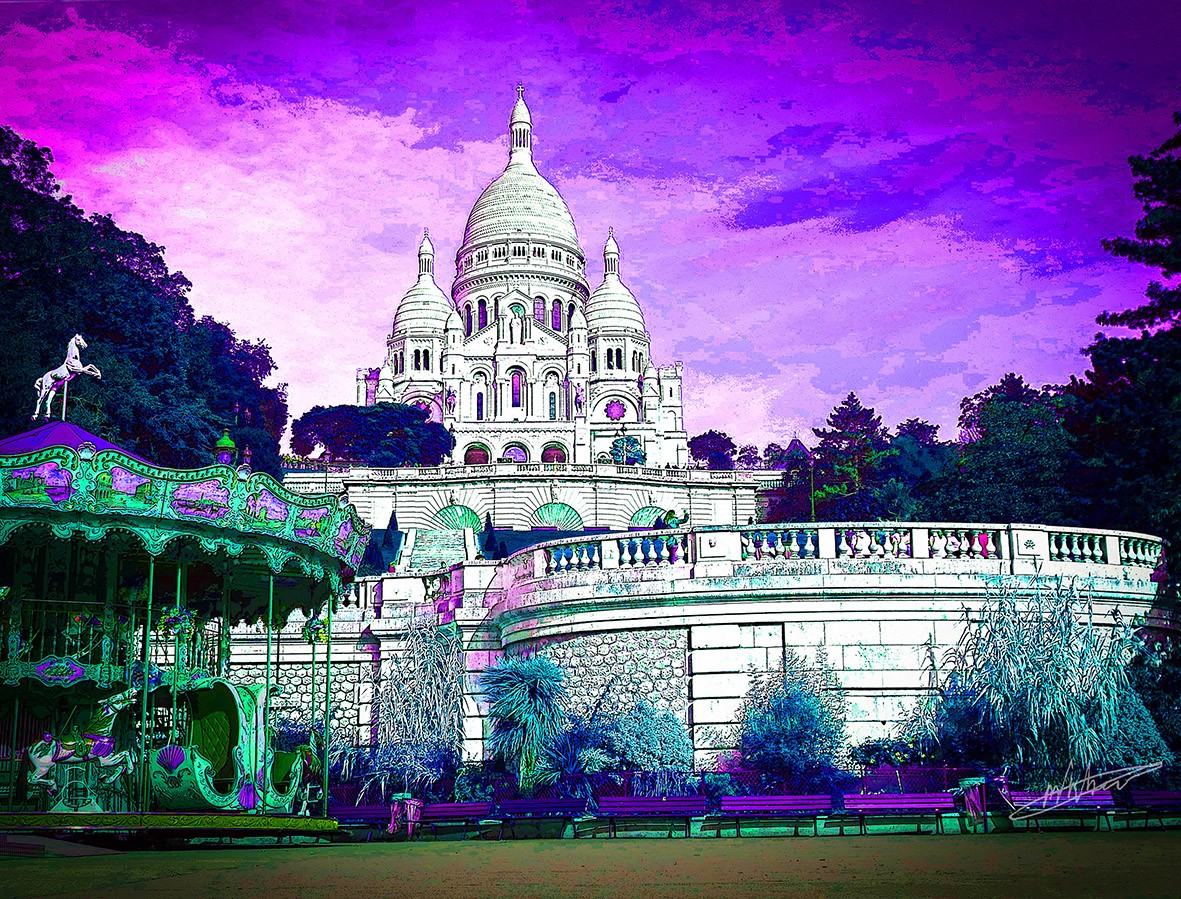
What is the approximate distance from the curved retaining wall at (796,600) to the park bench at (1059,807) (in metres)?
3.01

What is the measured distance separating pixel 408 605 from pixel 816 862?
58.2 ft

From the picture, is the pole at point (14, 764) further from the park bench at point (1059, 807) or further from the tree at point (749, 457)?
the tree at point (749, 457)

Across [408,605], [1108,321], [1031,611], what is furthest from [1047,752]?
[1108,321]

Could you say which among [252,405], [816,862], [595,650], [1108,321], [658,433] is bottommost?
[816,862]

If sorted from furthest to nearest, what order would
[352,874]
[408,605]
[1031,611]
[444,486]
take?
[444,486] → [408,605] → [1031,611] → [352,874]

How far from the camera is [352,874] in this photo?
557 inches

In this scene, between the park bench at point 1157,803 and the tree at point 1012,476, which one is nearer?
the park bench at point 1157,803

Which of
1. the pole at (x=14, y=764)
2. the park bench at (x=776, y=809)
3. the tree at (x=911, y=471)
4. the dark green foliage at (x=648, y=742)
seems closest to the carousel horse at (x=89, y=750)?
the pole at (x=14, y=764)

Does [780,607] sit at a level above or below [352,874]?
above

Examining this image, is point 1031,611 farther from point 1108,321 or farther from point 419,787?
point 1108,321

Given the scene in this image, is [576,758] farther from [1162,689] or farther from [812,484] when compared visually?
[812,484]

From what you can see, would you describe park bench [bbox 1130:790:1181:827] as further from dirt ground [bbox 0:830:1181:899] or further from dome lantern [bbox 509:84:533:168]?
dome lantern [bbox 509:84:533:168]

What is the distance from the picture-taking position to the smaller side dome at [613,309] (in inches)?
5153
